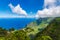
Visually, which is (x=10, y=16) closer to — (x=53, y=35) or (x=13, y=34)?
(x=13, y=34)

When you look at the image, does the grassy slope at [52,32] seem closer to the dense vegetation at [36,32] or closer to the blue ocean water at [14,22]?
the dense vegetation at [36,32]

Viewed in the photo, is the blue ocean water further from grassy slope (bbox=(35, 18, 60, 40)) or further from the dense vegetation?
grassy slope (bbox=(35, 18, 60, 40))

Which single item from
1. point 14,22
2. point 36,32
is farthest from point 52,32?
point 14,22

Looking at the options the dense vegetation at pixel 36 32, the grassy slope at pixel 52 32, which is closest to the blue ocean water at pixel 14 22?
the dense vegetation at pixel 36 32

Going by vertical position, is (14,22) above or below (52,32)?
above

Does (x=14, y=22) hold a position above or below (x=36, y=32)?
above

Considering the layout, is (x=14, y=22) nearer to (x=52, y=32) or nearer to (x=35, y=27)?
(x=35, y=27)

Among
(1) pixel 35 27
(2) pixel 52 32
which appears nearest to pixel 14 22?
(1) pixel 35 27

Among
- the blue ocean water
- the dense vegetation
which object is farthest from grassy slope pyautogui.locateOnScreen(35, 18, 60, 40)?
the blue ocean water
